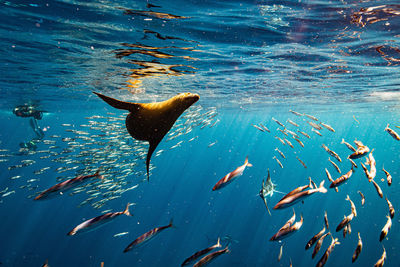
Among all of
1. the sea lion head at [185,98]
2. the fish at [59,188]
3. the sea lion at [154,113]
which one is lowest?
the fish at [59,188]

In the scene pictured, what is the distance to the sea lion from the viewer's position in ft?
9.29

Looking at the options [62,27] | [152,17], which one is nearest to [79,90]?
[62,27]

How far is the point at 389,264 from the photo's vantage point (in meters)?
26.2

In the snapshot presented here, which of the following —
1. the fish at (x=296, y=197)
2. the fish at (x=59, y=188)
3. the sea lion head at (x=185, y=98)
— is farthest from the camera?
the fish at (x=59, y=188)

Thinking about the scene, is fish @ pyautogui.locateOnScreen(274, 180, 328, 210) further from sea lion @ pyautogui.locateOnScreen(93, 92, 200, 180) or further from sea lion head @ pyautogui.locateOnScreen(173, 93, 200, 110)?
sea lion head @ pyautogui.locateOnScreen(173, 93, 200, 110)

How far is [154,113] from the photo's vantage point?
9.82 ft

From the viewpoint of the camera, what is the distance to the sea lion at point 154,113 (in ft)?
9.29

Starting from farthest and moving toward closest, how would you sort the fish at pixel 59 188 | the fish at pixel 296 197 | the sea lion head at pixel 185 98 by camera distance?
the fish at pixel 59 188, the fish at pixel 296 197, the sea lion head at pixel 185 98

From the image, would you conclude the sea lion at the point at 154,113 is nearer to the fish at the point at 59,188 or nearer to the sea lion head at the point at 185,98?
the sea lion head at the point at 185,98

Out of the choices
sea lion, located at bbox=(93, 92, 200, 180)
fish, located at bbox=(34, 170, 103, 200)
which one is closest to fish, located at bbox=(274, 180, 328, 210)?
sea lion, located at bbox=(93, 92, 200, 180)

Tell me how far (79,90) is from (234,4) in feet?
55.0

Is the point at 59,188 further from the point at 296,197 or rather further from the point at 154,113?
the point at 296,197

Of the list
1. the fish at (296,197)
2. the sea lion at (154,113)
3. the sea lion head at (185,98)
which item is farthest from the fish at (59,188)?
the fish at (296,197)

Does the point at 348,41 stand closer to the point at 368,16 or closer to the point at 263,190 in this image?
the point at 368,16
